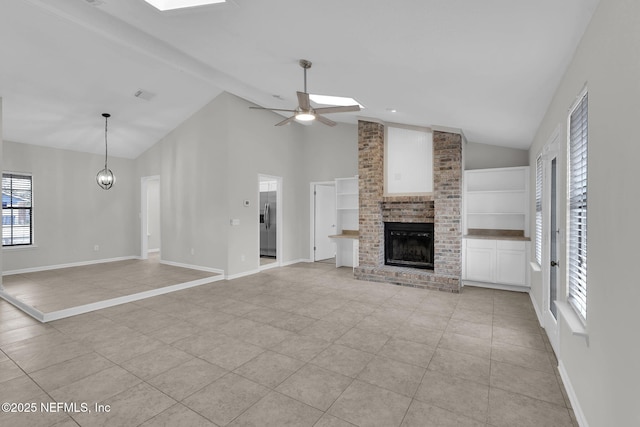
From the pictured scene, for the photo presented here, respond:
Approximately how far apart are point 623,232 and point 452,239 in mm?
4232

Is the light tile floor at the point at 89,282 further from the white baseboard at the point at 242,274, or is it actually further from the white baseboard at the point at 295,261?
the white baseboard at the point at 295,261

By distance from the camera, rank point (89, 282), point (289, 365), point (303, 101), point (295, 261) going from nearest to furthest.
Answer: point (289, 365) → point (303, 101) → point (89, 282) → point (295, 261)

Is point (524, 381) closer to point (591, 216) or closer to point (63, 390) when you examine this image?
point (591, 216)

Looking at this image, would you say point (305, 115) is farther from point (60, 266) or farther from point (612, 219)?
point (60, 266)

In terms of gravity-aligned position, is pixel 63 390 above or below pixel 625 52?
below

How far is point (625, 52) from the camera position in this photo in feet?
4.48

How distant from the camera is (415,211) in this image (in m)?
6.10

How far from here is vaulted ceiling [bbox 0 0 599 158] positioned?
83.9 inches

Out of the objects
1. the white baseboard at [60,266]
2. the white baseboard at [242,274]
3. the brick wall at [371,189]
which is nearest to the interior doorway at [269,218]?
the white baseboard at [242,274]

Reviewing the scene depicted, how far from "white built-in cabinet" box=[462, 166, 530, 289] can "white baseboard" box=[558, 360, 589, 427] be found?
8.96 ft

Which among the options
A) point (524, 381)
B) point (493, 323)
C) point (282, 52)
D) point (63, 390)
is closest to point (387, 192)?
point (493, 323)

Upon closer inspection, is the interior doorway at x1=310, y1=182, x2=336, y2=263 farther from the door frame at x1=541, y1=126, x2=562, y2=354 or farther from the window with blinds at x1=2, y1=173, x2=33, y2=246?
the window with blinds at x1=2, y1=173, x2=33, y2=246

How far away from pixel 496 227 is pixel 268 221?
17.7ft

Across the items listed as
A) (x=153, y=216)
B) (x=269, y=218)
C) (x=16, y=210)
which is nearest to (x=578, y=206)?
(x=269, y=218)
